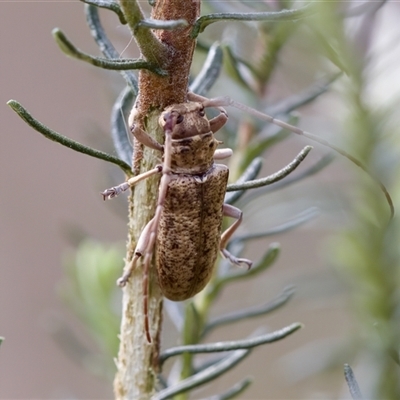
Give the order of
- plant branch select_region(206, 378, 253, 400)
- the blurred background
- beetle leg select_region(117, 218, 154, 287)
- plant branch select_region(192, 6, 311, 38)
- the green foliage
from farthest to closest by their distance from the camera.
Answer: the blurred background < the green foliage < plant branch select_region(206, 378, 253, 400) < beetle leg select_region(117, 218, 154, 287) < plant branch select_region(192, 6, 311, 38)

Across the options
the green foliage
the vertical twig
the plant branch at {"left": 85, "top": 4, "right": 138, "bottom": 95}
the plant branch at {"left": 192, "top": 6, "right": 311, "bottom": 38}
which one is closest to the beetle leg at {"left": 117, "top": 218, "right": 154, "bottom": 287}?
the vertical twig

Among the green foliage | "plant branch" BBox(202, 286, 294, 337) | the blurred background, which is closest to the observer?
"plant branch" BBox(202, 286, 294, 337)

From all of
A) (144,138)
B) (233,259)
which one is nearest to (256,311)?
(233,259)

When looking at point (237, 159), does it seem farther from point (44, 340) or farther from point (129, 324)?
point (44, 340)

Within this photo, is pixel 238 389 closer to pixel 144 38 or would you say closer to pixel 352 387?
pixel 352 387

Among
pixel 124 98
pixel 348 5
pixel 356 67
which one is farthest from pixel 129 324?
pixel 348 5

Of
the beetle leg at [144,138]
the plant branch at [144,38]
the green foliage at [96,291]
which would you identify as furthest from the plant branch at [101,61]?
the green foliage at [96,291]

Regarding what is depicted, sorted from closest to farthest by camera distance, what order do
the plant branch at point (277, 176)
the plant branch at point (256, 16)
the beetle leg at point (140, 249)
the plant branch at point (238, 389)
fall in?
1. the plant branch at point (256, 16)
2. the plant branch at point (277, 176)
3. the beetle leg at point (140, 249)
4. the plant branch at point (238, 389)

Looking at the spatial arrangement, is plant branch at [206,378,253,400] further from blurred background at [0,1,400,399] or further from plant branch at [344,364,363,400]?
blurred background at [0,1,400,399]

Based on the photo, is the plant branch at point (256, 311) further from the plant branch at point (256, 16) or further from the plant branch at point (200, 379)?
the plant branch at point (256, 16)
